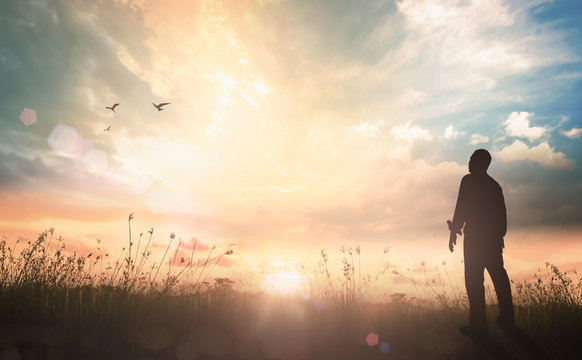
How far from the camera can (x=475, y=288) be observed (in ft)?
17.9

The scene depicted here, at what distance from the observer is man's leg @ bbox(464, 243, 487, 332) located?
17.3 ft

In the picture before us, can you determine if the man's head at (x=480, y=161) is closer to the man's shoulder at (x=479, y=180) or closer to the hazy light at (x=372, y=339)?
the man's shoulder at (x=479, y=180)

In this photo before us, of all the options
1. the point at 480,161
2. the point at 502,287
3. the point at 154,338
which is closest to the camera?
the point at 154,338

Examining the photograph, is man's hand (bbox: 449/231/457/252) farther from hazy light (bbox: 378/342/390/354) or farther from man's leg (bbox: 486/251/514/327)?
hazy light (bbox: 378/342/390/354)

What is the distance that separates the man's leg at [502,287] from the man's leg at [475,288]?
0.54 feet

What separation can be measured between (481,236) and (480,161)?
1.40 metres

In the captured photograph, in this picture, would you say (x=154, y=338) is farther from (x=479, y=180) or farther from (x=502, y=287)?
(x=479, y=180)

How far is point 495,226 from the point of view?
560cm

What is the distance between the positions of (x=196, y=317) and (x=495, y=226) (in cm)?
546

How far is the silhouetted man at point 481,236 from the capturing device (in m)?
5.38

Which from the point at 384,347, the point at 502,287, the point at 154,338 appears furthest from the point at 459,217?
the point at 154,338

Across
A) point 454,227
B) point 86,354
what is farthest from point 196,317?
point 454,227

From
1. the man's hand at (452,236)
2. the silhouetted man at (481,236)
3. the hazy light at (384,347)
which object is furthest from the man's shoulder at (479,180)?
the hazy light at (384,347)

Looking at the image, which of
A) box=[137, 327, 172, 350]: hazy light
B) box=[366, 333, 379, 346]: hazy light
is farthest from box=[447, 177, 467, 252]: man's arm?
box=[137, 327, 172, 350]: hazy light
